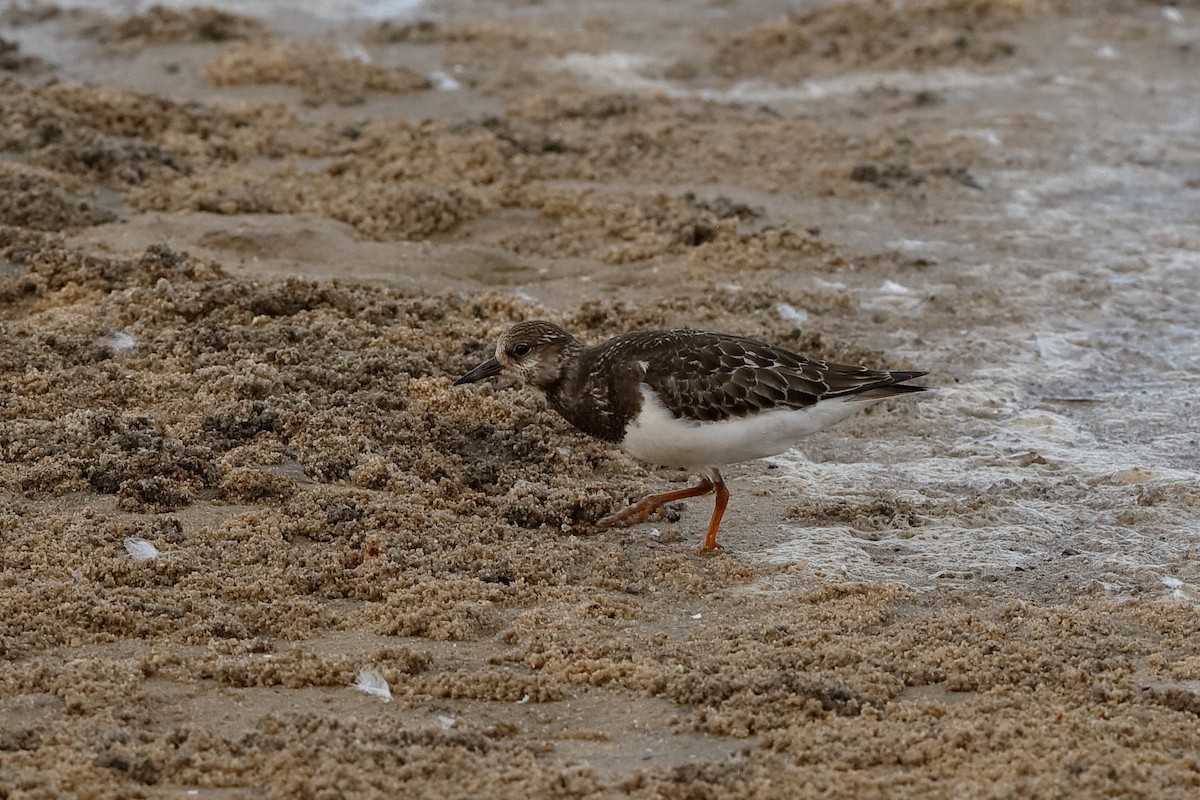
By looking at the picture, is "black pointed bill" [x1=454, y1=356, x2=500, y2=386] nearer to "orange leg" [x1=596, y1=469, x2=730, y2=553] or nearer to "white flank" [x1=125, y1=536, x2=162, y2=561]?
"orange leg" [x1=596, y1=469, x2=730, y2=553]

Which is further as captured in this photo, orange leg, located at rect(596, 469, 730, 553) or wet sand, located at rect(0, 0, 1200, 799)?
orange leg, located at rect(596, 469, 730, 553)

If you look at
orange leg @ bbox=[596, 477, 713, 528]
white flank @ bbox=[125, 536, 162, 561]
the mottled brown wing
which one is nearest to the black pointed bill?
the mottled brown wing

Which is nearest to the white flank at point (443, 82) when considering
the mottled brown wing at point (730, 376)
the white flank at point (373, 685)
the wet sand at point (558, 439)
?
the wet sand at point (558, 439)

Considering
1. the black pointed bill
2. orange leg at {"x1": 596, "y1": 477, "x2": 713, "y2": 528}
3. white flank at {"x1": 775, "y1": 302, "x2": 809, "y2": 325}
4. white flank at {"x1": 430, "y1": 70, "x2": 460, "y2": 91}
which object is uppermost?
the black pointed bill

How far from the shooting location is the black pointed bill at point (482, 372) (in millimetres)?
5457

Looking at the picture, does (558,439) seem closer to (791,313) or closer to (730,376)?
(730,376)

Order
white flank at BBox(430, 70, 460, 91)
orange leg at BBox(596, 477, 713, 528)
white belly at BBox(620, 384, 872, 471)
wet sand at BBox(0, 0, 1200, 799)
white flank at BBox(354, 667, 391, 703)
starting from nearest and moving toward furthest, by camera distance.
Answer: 1. wet sand at BBox(0, 0, 1200, 799)
2. white flank at BBox(354, 667, 391, 703)
3. white belly at BBox(620, 384, 872, 471)
4. orange leg at BBox(596, 477, 713, 528)
5. white flank at BBox(430, 70, 460, 91)

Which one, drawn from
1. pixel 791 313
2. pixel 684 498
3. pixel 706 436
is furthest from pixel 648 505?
pixel 791 313

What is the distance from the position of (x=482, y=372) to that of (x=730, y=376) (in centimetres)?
96

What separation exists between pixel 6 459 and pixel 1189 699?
3786 mm

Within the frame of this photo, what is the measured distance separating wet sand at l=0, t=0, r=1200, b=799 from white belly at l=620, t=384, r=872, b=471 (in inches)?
11.2

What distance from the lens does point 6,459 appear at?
4961mm

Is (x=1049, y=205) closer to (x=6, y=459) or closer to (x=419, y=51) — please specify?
(x=419, y=51)

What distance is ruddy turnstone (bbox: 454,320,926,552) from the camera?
5074 mm
